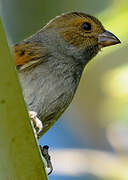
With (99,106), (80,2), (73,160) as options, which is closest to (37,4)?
(80,2)

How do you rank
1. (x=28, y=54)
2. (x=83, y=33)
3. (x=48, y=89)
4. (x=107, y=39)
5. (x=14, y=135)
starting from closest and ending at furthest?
1. (x=14, y=135)
2. (x=48, y=89)
3. (x=28, y=54)
4. (x=107, y=39)
5. (x=83, y=33)

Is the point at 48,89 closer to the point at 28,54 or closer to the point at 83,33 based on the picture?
the point at 28,54

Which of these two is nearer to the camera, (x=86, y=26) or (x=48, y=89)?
(x=48, y=89)

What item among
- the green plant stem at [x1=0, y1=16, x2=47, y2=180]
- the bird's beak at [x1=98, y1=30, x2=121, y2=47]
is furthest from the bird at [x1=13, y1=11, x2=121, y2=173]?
the green plant stem at [x1=0, y1=16, x2=47, y2=180]

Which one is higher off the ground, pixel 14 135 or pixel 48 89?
pixel 14 135

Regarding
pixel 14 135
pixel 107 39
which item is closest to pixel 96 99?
pixel 107 39

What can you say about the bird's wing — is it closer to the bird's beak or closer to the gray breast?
the gray breast

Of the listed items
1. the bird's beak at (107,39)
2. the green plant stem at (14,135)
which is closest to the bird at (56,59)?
the bird's beak at (107,39)

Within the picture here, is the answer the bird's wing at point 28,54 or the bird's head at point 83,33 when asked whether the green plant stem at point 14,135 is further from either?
the bird's head at point 83,33

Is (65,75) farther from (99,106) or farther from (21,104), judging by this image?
(21,104)
